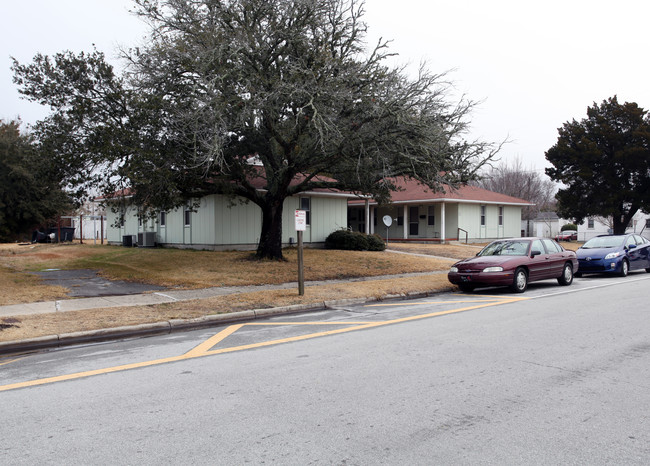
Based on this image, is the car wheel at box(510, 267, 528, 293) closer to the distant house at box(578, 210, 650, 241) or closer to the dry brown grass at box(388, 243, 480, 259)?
the dry brown grass at box(388, 243, 480, 259)

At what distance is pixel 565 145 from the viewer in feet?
127

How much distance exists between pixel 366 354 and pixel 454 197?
88.5 ft

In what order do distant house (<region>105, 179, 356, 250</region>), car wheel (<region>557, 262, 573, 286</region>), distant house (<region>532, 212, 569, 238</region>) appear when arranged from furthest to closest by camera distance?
distant house (<region>532, 212, 569, 238</region>), distant house (<region>105, 179, 356, 250</region>), car wheel (<region>557, 262, 573, 286</region>)

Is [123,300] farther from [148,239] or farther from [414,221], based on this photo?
[414,221]

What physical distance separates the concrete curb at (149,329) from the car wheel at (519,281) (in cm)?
460

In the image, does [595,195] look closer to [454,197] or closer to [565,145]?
[565,145]

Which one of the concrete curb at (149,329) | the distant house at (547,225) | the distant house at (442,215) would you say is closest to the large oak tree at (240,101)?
the concrete curb at (149,329)

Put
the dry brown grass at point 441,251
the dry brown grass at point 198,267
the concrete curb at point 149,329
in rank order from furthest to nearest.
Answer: the dry brown grass at point 441,251
the dry brown grass at point 198,267
the concrete curb at point 149,329

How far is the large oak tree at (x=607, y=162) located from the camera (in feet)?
116

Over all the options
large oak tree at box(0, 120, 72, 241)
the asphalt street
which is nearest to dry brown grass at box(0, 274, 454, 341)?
the asphalt street

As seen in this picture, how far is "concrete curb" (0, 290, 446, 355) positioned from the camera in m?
7.61

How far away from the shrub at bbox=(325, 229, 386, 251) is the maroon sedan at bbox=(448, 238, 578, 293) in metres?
10.6

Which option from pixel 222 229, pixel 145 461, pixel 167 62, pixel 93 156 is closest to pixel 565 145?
pixel 222 229

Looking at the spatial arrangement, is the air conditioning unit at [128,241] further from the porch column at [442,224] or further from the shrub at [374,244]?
the porch column at [442,224]
